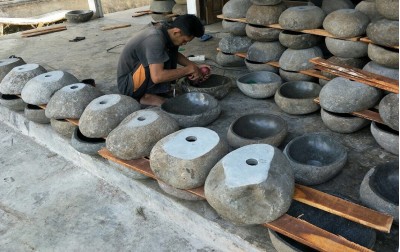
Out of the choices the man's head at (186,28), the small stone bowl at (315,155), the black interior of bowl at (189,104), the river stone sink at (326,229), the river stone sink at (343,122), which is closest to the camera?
the river stone sink at (326,229)

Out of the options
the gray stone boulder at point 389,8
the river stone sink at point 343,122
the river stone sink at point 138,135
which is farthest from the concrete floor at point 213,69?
the gray stone boulder at point 389,8

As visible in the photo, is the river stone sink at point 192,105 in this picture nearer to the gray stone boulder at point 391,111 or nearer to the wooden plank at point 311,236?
the gray stone boulder at point 391,111

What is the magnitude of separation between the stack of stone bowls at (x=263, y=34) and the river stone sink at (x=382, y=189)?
81.9 inches

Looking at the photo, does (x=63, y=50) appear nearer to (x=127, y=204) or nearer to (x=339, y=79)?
(x=127, y=204)

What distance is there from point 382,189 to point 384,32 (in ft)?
4.34

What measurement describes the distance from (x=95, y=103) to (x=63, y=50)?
3.68m

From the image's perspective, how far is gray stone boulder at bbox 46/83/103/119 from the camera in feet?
11.2

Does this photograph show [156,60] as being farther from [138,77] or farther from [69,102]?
[69,102]

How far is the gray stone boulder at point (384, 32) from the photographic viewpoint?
9.55 feet

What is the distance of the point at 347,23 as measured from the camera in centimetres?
335

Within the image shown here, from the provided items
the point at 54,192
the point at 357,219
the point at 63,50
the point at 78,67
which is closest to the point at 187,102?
the point at 54,192

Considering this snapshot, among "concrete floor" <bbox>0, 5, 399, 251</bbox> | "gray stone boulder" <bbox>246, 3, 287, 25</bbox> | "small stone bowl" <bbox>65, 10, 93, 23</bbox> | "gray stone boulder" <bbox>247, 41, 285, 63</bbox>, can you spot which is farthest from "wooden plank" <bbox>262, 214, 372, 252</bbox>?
"small stone bowl" <bbox>65, 10, 93, 23</bbox>

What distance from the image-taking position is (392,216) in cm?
205

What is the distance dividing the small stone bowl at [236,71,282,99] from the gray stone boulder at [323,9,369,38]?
700 millimetres
